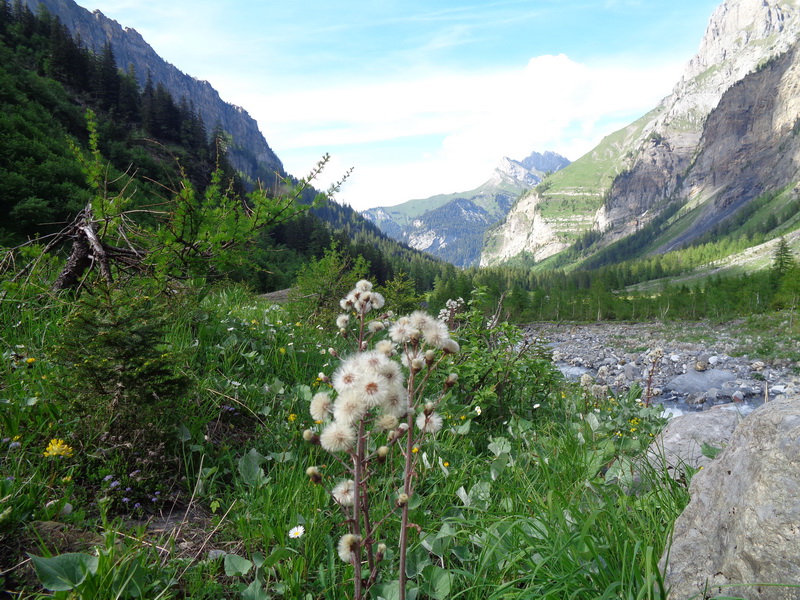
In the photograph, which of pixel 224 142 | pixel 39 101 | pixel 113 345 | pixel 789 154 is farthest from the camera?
pixel 789 154

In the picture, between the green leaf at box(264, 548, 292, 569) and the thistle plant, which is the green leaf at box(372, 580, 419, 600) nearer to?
the thistle plant

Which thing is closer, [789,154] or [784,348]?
[784,348]

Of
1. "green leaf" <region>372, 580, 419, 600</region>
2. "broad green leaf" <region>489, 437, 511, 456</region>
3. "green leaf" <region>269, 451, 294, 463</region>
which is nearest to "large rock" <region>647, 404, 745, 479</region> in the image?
"broad green leaf" <region>489, 437, 511, 456</region>

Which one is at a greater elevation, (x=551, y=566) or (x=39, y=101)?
(x=39, y=101)

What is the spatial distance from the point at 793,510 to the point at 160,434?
3.47m

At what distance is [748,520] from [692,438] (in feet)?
7.46

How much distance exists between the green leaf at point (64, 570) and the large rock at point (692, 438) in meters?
3.57

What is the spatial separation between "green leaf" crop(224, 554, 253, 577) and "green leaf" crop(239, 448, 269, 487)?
704 mm

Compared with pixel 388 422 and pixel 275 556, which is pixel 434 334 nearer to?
pixel 388 422

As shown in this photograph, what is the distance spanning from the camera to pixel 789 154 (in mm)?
183500

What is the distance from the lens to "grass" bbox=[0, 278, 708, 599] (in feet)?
6.01

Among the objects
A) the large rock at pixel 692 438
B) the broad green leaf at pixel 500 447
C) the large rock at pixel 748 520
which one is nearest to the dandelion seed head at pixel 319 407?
the large rock at pixel 748 520

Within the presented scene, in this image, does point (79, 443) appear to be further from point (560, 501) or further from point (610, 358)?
point (610, 358)

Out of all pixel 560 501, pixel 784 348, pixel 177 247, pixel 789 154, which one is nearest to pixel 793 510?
pixel 560 501
